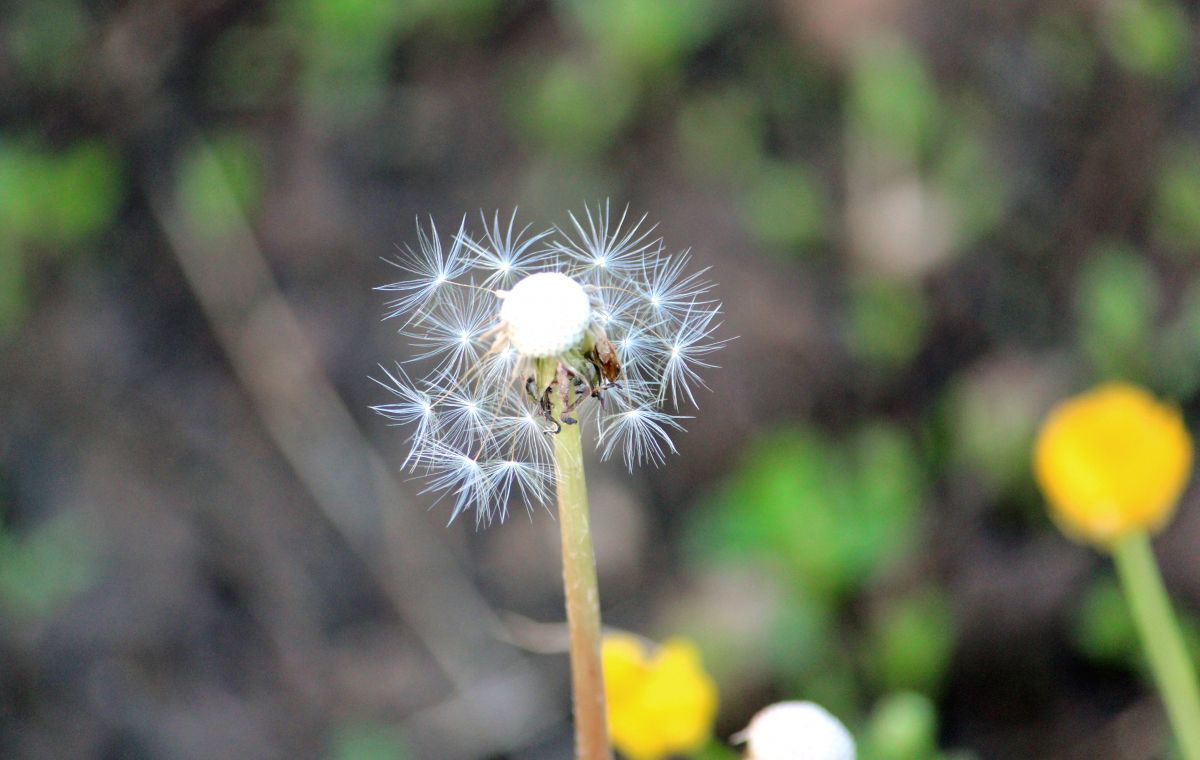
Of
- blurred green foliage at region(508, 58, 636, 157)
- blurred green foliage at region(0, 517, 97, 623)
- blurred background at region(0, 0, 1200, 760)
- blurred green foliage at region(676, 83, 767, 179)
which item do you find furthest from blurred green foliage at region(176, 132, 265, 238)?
blurred green foliage at region(676, 83, 767, 179)

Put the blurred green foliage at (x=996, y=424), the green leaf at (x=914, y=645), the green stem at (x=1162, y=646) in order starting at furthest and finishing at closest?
the blurred green foliage at (x=996, y=424) < the green leaf at (x=914, y=645) < the green stem at (x=1162, y=646)

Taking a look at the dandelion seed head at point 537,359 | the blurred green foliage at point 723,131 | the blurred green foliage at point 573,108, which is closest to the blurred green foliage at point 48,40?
the blurred green foliage at point 573,108

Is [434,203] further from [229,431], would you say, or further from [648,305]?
[648,305]

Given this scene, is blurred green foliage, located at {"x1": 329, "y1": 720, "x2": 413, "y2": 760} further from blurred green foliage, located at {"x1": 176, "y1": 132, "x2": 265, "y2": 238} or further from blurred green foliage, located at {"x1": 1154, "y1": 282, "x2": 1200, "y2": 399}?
blurred green foliage, located at {"x1": 1154, "y1": 282, "x2": 1200, "y2": 399}

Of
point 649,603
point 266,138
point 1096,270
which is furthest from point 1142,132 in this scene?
point 266,138

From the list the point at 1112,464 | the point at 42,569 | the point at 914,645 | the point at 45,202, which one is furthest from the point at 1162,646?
the point at 45,202

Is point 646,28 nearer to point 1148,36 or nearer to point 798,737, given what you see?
point 1148,36

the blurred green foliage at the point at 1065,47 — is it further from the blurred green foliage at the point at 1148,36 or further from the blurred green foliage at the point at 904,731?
the blurred green foliage at the point at 904,731
